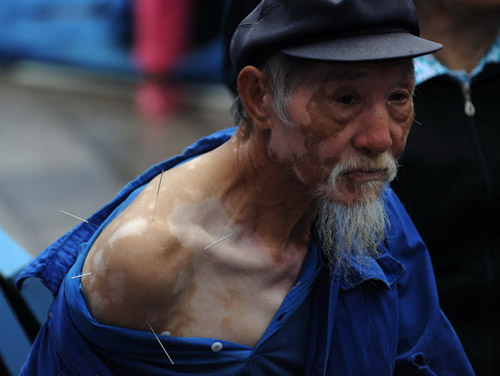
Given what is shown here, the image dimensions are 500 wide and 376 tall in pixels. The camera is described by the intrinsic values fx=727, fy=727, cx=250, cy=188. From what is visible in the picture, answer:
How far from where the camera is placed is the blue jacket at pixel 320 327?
5.55 feet

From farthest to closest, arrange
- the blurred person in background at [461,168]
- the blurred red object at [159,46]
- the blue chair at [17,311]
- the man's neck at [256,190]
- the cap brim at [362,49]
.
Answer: the blurred red object at [159,46]
the blurred person in background at [461,168]
the blue chair at [17,311]
the man's neck at [256,190]
the cap brim at [362,49]

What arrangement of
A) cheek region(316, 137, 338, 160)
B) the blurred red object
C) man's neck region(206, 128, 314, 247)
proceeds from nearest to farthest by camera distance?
cheek region(316, 137, 338, 160), man's neck region(206, 128, 314, 247), the blurred red object

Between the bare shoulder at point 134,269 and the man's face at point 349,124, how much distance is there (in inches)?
14.1

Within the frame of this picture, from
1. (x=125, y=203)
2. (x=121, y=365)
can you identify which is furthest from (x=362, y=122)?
(x=121, y=365)

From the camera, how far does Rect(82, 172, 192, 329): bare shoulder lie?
165 centimetres

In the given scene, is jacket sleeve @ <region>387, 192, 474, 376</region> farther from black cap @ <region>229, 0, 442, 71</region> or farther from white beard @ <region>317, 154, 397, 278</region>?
black cap @ <region>229, 0, 442, 71</region>

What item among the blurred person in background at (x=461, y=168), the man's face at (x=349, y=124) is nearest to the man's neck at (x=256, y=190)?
the man's face at (x=349, y=124)

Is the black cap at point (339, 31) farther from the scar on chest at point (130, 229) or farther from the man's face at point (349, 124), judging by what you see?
the scar on chest at point (130, 229)

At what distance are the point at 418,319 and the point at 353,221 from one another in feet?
1.50

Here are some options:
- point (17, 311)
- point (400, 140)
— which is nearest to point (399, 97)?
point (400, 140)

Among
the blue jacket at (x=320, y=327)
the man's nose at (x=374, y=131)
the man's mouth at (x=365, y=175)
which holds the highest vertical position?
the man's nose at (x=374, y=131)

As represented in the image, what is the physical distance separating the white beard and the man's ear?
22cm

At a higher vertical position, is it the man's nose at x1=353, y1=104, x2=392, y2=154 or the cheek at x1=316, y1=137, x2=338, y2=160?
the man's nose at x1=353, y1=104, x2=392, y2=154

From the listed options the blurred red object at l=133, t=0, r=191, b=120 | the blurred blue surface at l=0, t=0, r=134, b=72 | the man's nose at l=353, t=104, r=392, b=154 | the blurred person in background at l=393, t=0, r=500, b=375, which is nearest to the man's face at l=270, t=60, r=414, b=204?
the man's nose at l=353, t=104, r=392, b=154
